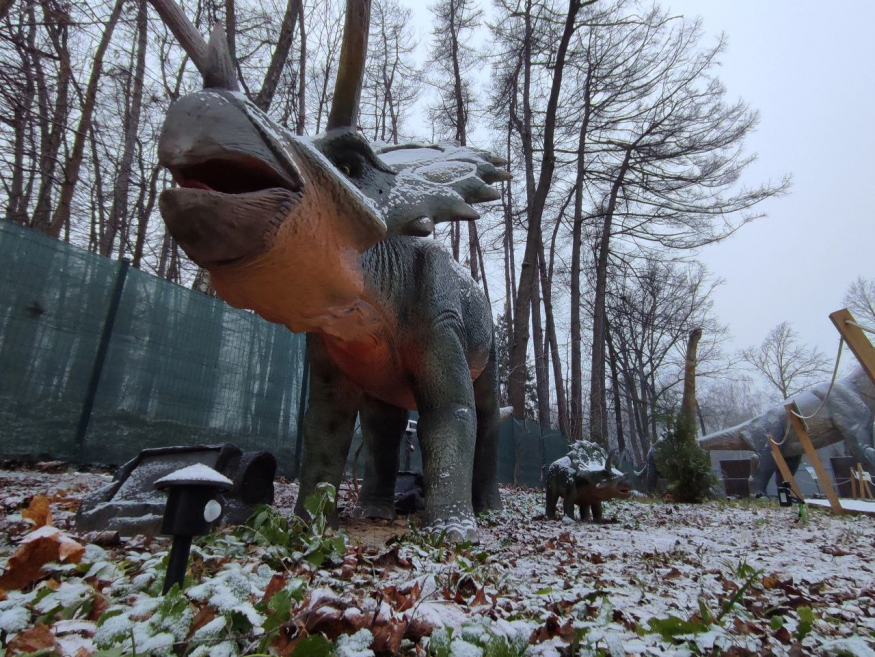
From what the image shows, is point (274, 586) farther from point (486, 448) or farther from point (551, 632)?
point (486, 448)

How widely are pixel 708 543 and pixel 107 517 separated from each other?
3402mm

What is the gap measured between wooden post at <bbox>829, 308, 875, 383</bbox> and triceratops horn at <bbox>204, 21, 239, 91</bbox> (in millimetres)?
5068

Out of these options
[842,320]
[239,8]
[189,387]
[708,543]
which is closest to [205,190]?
[708,543]

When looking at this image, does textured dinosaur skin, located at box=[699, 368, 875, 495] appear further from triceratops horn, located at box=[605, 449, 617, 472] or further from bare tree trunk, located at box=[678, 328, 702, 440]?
triceratops horn, located at box=[605, 449, 617, 472]

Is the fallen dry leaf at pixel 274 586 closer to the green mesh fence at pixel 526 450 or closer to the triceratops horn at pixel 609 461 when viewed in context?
the triceratops horn at pixel 609 461

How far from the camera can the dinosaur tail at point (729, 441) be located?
650 inches

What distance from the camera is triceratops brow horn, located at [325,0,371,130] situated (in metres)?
2.12

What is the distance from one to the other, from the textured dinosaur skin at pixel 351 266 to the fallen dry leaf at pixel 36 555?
945 mm

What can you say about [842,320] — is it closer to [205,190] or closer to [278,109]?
[205,190]

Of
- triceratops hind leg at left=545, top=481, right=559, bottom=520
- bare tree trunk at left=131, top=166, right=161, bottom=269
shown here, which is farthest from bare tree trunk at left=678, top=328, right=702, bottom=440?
bare tree trunk at left=131, top=166, right=161, bottom=269

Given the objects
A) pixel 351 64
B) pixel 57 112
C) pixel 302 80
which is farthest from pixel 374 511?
pixel 302 80

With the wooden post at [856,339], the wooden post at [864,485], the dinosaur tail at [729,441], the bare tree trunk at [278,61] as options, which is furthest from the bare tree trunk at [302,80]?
the dinosaur tail at [729,441]

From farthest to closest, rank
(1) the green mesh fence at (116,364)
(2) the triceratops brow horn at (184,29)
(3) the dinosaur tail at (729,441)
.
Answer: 1. (3) the dinosaur tail at (729,441)
2. (1) the green mesh fence at (116,364)
3. (2) the triceratops brow horn at (184,29)

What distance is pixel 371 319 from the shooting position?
2783mm
